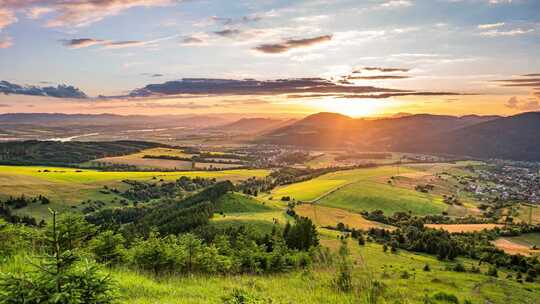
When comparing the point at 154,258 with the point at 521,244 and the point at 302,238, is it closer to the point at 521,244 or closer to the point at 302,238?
the point at 302,238

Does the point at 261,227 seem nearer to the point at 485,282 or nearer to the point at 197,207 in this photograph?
the point at 197,207

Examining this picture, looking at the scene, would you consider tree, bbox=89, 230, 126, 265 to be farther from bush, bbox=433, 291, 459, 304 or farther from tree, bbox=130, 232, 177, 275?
bush, bbox=433, 291, 459, 304

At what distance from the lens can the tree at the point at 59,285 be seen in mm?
7988

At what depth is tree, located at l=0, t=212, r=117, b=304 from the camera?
7.99m

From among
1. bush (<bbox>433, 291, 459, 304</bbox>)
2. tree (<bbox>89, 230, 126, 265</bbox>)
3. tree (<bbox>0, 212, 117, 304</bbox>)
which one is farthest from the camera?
bush (<bbox>433, 291, 459, 304</bbox>)

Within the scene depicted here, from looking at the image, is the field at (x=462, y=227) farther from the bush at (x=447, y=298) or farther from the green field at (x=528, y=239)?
the bush at (x=447, y=298)

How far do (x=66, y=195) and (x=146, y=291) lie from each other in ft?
643

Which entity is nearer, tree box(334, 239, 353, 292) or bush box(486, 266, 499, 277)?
tree box(334, 239, 353, 292)

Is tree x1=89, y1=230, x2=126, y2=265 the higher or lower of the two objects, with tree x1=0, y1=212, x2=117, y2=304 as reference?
lower

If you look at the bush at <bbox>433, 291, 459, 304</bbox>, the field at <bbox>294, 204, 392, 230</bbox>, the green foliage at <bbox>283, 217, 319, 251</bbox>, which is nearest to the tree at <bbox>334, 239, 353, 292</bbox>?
the bush at <bbox>433, 291, 459, 304</bbox>

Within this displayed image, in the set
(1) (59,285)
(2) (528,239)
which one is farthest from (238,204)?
(1) (59,285)

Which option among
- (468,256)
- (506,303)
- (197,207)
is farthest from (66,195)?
(506,303)

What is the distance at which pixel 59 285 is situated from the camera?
329 inches

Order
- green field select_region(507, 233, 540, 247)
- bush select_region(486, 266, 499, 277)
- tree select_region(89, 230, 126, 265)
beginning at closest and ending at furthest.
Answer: tree select_region(89, 230, 126, 265) → bush select_region(486, 266, 499, 277) → green field select_region(507, 233, 540, 247)
